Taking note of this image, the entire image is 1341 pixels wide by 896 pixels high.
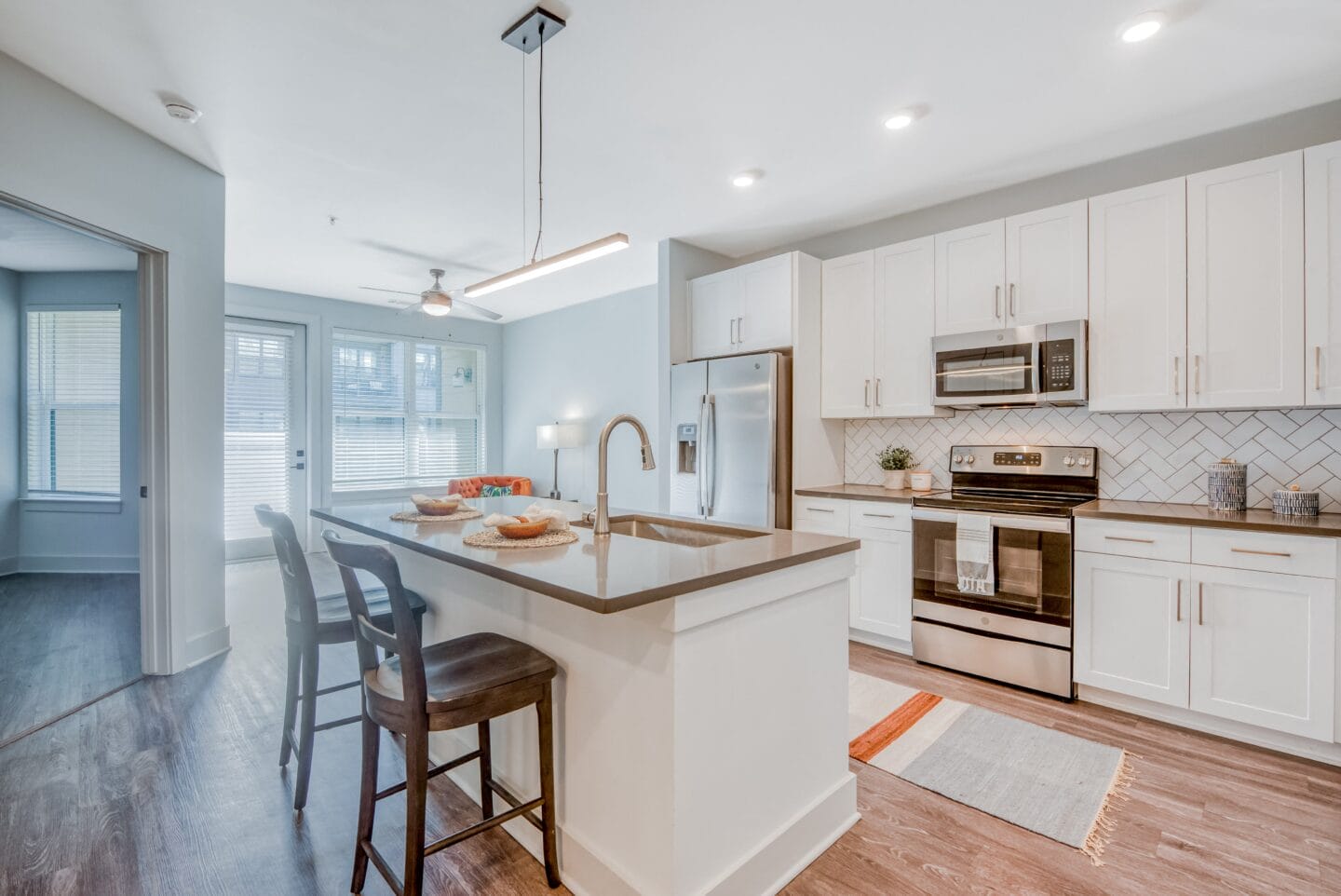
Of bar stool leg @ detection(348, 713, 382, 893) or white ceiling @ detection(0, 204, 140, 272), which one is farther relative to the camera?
white ceiling @ detection(0, 204, 140, 272)

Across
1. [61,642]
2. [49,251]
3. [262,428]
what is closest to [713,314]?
[61,642]

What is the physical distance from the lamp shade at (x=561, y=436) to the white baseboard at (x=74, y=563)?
12.5 ft

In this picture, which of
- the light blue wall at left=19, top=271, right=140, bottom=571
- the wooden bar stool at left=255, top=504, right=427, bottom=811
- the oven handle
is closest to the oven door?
the oven handle

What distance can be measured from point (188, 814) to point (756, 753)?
1902mm

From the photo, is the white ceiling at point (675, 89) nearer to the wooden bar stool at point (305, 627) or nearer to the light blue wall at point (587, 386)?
the wooden bar stool at point (305, 627)

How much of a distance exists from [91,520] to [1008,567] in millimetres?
7317

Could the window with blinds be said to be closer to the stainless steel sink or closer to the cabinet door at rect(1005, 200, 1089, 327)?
the stainless steel sink

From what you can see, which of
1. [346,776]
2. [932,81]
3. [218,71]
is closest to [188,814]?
[346,776]

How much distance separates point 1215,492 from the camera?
108 inches

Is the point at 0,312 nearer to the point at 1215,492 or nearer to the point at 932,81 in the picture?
the point at 932,81

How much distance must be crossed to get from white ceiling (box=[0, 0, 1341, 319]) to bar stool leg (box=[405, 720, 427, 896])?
2314mm

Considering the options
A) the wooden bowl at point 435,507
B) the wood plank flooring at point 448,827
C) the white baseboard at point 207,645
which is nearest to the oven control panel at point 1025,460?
the wood plank flooring at point 448,827

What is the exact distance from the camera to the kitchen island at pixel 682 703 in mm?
1449

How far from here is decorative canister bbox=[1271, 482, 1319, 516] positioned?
253 cm
